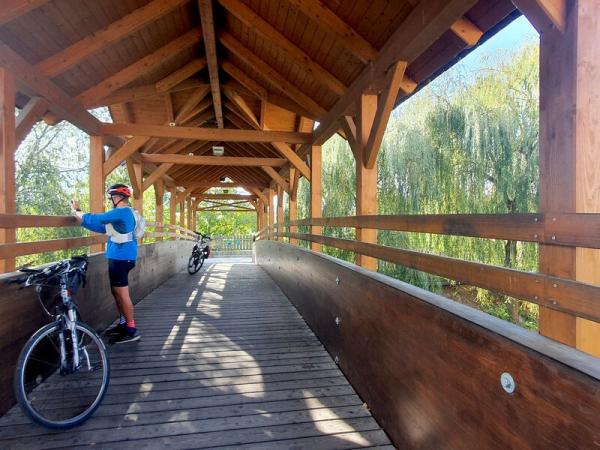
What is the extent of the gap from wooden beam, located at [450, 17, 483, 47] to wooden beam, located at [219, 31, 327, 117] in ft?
8.50

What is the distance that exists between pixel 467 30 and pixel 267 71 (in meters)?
3.21

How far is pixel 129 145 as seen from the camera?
612cm

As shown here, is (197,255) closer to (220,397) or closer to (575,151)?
(220,397)

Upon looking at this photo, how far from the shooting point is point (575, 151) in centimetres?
154

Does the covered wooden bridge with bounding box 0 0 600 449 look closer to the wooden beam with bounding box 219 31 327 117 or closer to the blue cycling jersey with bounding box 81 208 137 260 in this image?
the wooden beam with bounding box 219 31 327 117

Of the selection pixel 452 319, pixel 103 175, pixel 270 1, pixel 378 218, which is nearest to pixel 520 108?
pixel 270 1

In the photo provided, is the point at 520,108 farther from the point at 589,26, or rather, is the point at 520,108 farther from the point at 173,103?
the point at 173,103

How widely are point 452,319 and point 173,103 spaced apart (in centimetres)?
732

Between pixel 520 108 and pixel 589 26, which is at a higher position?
pixel 520 108

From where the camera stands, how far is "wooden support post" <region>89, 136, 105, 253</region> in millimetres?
5363

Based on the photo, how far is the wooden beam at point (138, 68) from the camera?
4.86m

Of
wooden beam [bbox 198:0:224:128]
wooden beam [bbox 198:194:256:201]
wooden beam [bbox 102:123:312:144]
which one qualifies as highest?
wooden beam [bbox 198:0:224:128]

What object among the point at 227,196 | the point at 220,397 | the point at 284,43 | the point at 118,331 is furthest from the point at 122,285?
the point at 227,196

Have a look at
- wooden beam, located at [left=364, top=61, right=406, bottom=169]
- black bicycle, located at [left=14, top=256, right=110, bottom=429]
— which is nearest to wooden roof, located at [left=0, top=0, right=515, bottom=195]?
wooden beam, located at [left=364, top=61, right=406, bottom=169]
